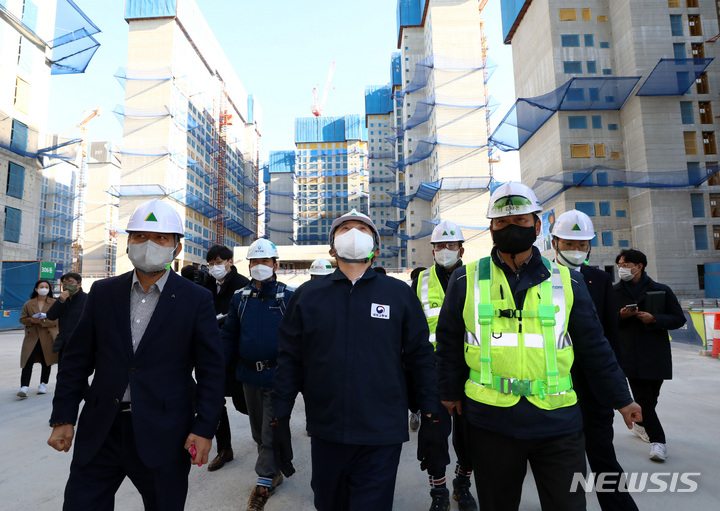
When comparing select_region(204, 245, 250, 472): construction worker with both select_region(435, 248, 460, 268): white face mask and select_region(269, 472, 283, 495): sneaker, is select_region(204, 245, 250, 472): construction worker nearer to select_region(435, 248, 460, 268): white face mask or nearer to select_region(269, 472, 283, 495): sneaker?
select_region(269, 472, 283, 495): sneaker

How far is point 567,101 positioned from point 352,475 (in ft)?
113

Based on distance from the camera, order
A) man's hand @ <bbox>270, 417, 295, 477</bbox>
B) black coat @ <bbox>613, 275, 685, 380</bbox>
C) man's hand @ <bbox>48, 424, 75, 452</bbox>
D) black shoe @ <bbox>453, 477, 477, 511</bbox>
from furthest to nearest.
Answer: black coat @ <bbox>613, 275, 685, 380</bbox>
black shoe @ <bbox>453, 477, 477, 511</bbox>
man's hand @ <bbox>270, 417, 295, 477</bbox>
man's hand @ <bbox>48, 424, 75, 452</bbox>

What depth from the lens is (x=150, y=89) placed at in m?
47.3

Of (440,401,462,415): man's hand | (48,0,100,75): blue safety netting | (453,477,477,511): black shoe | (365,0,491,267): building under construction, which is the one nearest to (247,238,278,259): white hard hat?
(440,401,462,415): man's hand

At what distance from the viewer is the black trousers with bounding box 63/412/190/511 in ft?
6.64

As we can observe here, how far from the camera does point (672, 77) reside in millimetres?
26500

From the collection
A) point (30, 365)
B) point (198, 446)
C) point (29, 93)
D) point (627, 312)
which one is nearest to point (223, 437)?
point (198, 446)

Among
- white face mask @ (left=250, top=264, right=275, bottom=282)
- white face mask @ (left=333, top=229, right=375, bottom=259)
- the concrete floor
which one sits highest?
white face mask @ (left=333, top=229, right=375, bottom=259)

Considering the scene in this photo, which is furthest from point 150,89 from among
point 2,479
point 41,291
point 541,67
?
point 2,479

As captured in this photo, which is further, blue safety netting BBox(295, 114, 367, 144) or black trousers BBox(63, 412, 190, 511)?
blue safety netting BBox(295, 114, 367, 144)

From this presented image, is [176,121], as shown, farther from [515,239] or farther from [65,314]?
[515,239]

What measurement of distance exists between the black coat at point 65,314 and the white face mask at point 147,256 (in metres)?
5.59

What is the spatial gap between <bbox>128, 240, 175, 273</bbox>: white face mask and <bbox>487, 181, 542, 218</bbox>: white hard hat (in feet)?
6.26

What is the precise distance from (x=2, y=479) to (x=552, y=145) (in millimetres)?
35669
